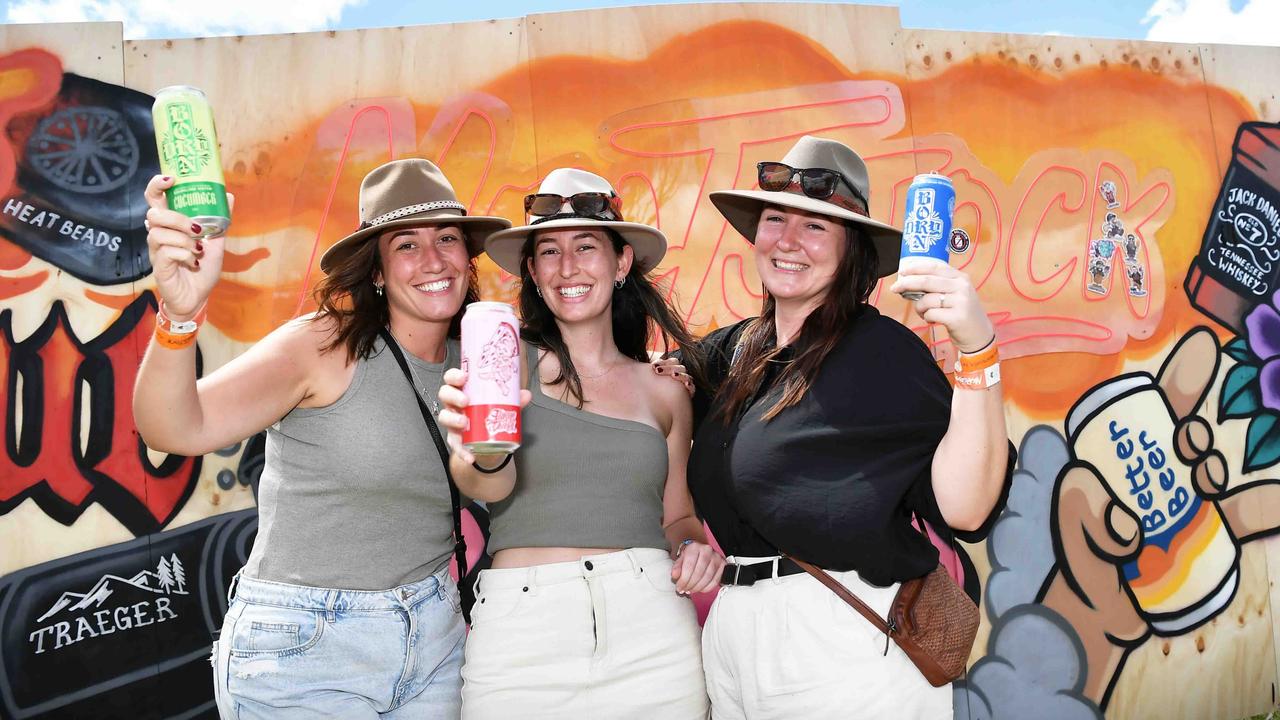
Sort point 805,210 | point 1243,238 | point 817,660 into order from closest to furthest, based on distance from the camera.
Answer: point 817,660 → point 805,210 → point 1243,238

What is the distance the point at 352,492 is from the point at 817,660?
4.27 feet

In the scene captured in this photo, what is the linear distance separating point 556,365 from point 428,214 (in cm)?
60

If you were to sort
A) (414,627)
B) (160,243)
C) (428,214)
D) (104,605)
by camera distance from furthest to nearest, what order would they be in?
(104,605), (428,214), (414,627), (160,243)

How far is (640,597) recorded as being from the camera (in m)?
2.40

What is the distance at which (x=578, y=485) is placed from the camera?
249cm

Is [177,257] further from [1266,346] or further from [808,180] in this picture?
[1266,346]

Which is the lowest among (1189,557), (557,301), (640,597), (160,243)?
(1189,557)

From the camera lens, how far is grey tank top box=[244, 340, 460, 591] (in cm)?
232

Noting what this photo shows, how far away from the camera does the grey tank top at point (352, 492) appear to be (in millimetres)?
2324

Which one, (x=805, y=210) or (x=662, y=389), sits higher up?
(x=805, y=210)

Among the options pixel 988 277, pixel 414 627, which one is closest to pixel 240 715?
pixel 414 627

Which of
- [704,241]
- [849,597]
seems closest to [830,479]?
[849,597]

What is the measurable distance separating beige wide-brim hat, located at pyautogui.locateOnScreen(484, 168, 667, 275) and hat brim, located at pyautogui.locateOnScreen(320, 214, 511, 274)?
6 cm

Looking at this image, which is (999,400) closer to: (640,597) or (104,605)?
(640,597)
